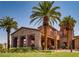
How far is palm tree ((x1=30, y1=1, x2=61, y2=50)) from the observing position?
4270mm

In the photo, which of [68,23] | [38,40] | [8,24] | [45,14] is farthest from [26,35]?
[68,23]

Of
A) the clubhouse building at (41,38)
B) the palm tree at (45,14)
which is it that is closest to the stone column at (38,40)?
the clubhouse building at (41,38)

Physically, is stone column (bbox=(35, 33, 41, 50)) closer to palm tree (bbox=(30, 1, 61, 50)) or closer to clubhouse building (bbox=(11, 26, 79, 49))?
clubhouse building (bbox=(11, 26, 79, 49))

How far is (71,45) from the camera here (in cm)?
428

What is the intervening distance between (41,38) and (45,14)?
0.38 metres

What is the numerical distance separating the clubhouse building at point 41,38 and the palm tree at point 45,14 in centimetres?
11

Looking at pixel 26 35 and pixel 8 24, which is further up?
pixel 8 24

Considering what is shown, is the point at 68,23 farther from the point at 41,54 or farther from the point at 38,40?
the point at 41,54

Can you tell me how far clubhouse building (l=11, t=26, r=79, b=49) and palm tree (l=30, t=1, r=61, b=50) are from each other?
0.11 m

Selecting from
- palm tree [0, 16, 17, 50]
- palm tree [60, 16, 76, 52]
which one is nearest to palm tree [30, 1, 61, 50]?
palm tree [60, 16, 76, 52]

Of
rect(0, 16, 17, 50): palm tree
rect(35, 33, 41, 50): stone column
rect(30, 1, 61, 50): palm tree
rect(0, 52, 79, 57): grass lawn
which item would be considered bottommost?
rect(0, 52, 79, 57): grass lawn

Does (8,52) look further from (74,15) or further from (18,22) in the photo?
(74,15)

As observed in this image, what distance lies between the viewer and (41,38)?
430 centimetres

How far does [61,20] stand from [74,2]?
0.34 m
